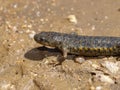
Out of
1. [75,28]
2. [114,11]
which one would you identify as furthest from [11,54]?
[114,11]

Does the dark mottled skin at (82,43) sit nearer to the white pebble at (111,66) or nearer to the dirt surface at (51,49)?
the dirt surface at (51,49)

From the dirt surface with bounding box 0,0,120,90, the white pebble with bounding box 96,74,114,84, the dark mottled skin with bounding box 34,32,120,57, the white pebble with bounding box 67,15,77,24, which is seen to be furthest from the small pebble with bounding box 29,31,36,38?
the white pebble with bounding box 96,74,114,84

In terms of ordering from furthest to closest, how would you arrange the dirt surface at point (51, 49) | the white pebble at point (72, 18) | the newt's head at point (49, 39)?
the white pebble at point (72, 18) → the newt's head at point (49, 39) → the dirt surface at point (51, 49)

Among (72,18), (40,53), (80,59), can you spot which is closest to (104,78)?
(80,59)

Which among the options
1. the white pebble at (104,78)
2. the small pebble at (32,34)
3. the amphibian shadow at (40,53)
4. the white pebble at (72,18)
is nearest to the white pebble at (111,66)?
the white pebble at (104,78)

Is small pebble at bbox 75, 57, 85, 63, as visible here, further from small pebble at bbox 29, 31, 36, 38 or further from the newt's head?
small pebble at bbox 29, 31, 36, 38

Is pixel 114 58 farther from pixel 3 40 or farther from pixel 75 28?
pixel 3 40
